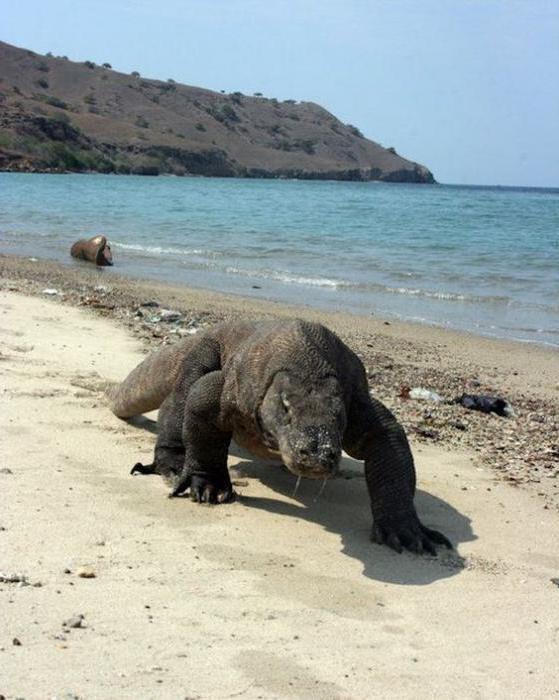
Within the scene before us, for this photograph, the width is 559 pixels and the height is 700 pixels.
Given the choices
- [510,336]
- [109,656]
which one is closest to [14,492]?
[109,656]

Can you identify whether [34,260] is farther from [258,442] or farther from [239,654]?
[239,654]

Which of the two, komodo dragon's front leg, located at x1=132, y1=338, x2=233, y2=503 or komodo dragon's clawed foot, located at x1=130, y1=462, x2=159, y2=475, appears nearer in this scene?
komodo dragon's front leg, located at x1=132, y1=338, x2=233, y2=503

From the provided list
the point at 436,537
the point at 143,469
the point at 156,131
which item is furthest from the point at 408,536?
the point at 156,131

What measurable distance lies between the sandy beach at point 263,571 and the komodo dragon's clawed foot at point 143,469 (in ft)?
0.51

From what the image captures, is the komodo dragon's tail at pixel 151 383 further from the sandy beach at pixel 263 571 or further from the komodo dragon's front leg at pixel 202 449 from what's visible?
the komodo dragon's front leg at pixel 202 449

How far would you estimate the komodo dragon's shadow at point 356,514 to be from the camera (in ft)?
18.6

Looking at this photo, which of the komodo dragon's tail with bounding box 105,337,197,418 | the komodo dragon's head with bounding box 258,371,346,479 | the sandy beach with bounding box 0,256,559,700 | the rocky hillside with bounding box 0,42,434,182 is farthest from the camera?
the rocky hillside with bounding box 0,42,434,182

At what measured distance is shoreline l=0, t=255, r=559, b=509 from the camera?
882 cm

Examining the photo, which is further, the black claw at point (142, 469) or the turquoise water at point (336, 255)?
the turquoise water at point (336, 255)

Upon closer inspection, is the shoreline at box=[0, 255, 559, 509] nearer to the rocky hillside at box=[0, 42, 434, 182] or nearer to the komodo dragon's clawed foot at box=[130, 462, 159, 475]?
the komodo dragon's clawed foot at box=[130, 462, 159, 475]

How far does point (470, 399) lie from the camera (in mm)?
10242

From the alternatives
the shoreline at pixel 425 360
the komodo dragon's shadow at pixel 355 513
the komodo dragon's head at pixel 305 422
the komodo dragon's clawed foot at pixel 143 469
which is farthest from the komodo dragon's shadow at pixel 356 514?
the shoreline at pixel 425 360

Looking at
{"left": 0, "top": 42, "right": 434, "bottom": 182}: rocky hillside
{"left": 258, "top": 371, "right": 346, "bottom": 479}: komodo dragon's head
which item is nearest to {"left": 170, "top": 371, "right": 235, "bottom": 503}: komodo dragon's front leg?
{"left": 258, "top": 371, "right": 346, "bottom": 479}: komodo dragon's head

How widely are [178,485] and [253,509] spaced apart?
0.55m
